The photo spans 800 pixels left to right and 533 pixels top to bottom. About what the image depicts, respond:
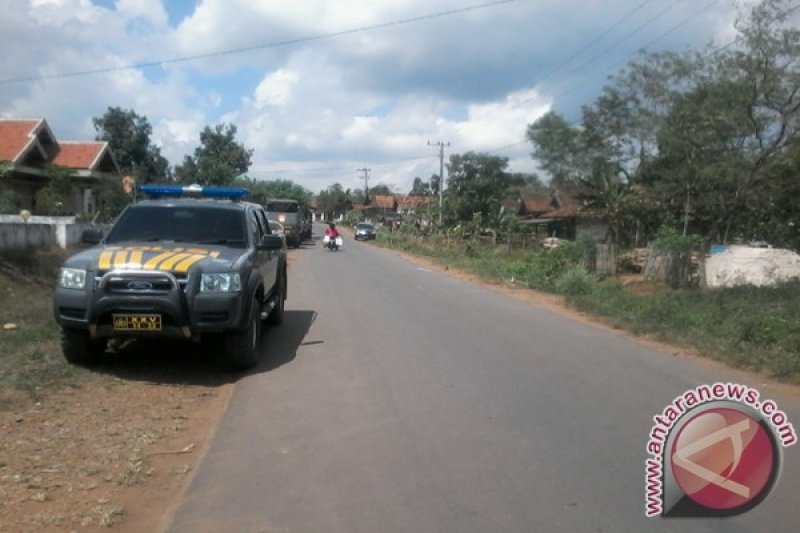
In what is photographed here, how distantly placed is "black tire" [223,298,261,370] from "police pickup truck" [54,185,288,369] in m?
0.01

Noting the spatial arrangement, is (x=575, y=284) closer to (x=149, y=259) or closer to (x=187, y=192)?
(x=187, y=192)

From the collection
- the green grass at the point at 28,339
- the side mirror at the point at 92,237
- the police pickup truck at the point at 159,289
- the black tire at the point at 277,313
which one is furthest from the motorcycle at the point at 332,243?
the side mirror at the point at 92,237

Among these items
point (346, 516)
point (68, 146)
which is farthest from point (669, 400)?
A: point (68, 146)

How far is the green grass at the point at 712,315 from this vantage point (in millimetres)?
9508

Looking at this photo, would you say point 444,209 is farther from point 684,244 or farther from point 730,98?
point 684,244

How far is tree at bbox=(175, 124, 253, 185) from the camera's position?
5934 cm

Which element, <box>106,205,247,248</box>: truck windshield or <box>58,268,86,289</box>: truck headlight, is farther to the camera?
<box>106,205,247,248</box>: truck windshield

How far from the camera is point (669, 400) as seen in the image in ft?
22.9

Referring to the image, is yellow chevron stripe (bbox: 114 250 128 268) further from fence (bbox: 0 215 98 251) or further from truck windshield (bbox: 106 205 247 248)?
fence (bbox: 0 215 98 251)

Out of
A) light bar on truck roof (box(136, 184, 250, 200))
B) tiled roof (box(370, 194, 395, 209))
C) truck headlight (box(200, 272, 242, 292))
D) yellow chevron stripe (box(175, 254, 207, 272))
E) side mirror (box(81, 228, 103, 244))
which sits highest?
tiled roof (box(370, 194, 395, 209))

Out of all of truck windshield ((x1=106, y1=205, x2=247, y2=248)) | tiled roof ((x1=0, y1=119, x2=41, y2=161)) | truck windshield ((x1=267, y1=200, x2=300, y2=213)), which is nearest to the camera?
truck windshield ((x1=106, y1=205, x2=247, y2=248))

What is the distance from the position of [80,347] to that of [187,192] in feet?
10.8

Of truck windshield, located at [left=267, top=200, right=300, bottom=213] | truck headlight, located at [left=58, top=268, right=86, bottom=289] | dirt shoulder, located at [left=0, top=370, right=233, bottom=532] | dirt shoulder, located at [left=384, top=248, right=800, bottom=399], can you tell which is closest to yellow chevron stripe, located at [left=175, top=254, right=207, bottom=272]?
truck headlight, located at [left=58, top=268, right=86, bottom=289]

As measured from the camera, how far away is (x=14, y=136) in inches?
1249
